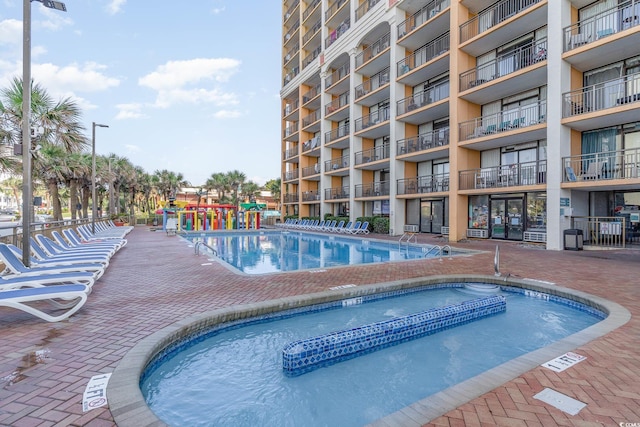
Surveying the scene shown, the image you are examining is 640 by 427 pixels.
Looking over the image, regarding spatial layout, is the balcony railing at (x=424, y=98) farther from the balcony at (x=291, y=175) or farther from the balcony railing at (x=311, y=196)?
the balcony at (x=291, y=175)

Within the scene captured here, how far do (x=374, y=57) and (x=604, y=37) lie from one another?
1339 cm

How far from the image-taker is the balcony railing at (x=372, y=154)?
76.1ft

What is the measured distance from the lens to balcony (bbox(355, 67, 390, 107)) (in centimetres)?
2275

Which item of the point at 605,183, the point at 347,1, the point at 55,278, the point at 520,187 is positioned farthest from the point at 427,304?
the point at 347,1

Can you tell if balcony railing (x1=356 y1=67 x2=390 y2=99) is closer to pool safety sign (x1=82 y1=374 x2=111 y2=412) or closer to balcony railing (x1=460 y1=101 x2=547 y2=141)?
balcony railing (x1=460 y1=101 x2=547 y2=141)

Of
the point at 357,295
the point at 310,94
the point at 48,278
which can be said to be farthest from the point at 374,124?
the point at 48,278

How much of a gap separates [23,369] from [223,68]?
107ft

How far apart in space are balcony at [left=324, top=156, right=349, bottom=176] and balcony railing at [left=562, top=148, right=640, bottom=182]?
15192 millimetres

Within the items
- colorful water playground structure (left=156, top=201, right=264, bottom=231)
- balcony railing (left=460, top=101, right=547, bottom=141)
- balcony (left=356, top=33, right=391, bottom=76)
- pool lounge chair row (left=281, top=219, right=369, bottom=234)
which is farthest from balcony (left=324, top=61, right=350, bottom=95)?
balcony railing (left=460, top=101, right=547, bottom=141)

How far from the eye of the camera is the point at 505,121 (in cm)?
1623

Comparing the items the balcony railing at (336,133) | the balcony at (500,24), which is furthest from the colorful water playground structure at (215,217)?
the balcony at (500,24)

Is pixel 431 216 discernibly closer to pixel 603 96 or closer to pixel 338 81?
pixel 603 96

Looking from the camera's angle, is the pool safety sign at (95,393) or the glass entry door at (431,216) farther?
the glass entry door at (431,216)

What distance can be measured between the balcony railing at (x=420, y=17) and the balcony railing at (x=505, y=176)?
378 inches
